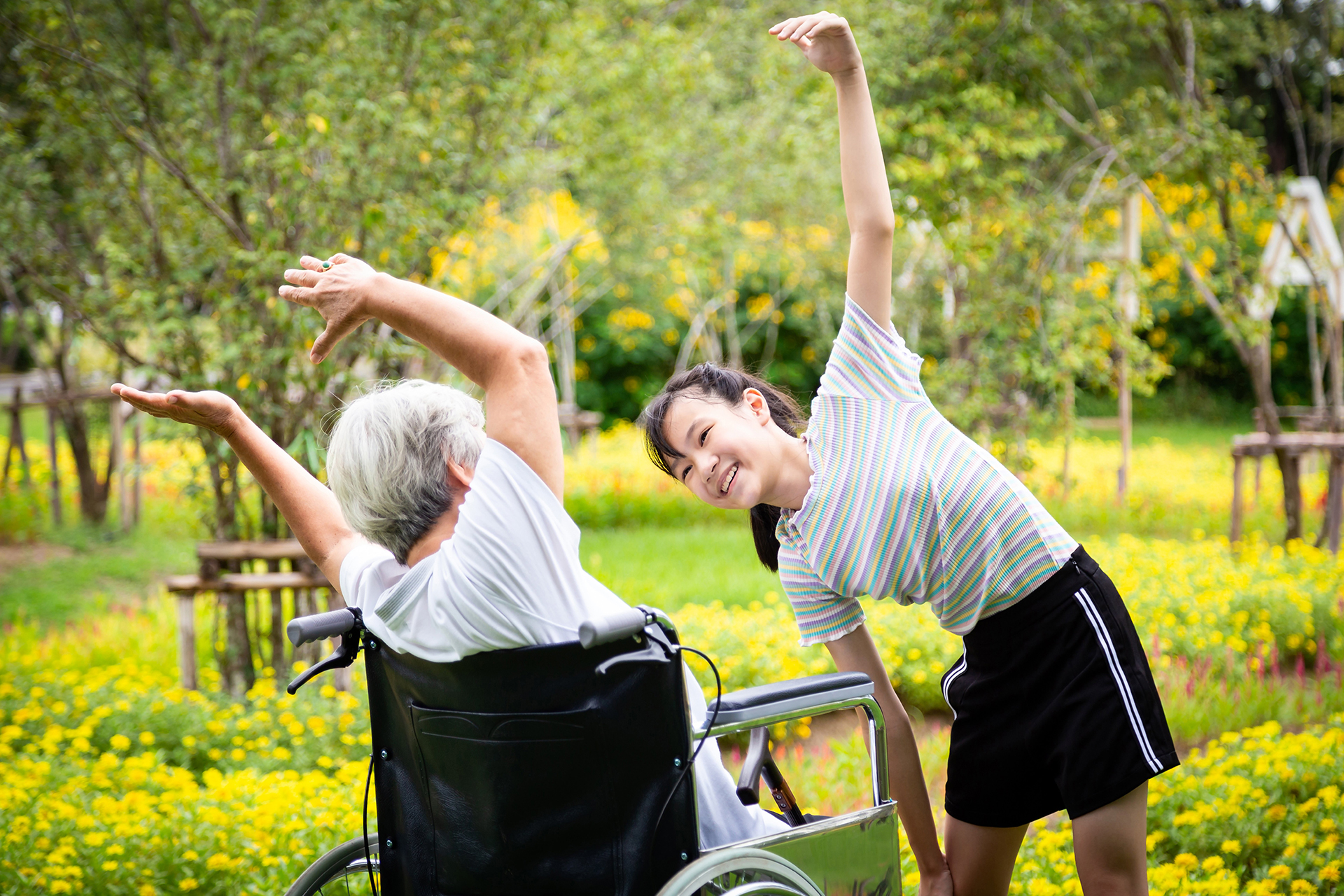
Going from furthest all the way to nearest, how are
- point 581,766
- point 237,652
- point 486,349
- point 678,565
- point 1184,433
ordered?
point 1184,433, point 678,565, point 237,652, point 581,766, point 486,349

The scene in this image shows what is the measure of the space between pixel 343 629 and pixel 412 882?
0.38 meters

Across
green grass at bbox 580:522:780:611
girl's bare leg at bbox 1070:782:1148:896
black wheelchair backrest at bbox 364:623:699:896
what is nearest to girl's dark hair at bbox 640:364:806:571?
black wheelchair backrest at bbox 364:623:699:896

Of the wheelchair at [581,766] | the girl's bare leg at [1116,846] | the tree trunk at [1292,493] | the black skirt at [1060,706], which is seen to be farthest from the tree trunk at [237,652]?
the tree trunk at [1292,493]

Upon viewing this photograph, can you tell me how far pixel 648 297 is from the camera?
12.5 metres

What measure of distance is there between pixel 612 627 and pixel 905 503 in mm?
480

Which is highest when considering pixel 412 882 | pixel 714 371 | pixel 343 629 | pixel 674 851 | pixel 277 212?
pixel 277 212

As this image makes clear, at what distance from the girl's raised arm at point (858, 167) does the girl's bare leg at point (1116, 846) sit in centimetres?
76

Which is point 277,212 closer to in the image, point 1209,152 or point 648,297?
point 1209,152

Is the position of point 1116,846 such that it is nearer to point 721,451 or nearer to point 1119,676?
point 1119,676

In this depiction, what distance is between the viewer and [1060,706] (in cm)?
157

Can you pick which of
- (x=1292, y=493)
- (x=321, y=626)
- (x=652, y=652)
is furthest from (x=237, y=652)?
(x=1292, y=493)

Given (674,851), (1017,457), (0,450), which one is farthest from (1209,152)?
(0,450)

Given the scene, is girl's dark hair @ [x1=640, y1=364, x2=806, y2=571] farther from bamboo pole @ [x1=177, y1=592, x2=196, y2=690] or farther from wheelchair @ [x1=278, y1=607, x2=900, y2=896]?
bamboo pole @ [x1=177, y1=592, x2=196, y2=690]

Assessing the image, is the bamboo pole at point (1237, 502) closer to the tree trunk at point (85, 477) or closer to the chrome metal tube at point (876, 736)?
the chrome metal tube at point (876, 736)
